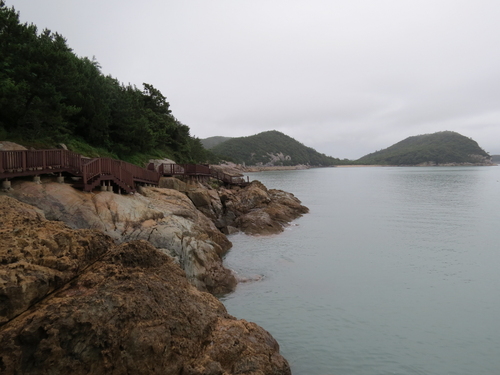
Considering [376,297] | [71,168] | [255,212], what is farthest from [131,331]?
[255,212]

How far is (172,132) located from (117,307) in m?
44.9

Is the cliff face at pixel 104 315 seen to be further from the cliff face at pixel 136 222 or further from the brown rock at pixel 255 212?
the brown rock at pixel 255 212

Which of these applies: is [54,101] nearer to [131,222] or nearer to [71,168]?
[71,168]

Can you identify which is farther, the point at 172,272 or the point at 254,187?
the point at 254,187

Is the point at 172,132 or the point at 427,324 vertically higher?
the point at 172,132

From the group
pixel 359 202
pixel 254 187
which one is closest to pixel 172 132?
pixel 254 187

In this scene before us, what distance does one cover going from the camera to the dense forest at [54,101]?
824 inches

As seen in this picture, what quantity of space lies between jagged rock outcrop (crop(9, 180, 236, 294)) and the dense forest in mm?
9078

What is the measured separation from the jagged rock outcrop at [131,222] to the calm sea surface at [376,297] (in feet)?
4.87

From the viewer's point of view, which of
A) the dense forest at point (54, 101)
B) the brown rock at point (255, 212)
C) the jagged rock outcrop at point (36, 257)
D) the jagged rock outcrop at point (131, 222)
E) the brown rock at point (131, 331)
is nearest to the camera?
the brown rock at point (131, 331)

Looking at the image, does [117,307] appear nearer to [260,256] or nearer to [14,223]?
[14,223]

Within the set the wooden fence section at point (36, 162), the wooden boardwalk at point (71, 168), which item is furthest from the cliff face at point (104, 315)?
the wooden boardwalk at point (71, 168)

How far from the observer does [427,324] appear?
11461mm

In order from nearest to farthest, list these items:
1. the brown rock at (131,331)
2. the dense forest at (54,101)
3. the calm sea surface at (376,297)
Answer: the brown rock at (131,331)
the calm sea surface at (376,297)
the dense forest at (54,101)
